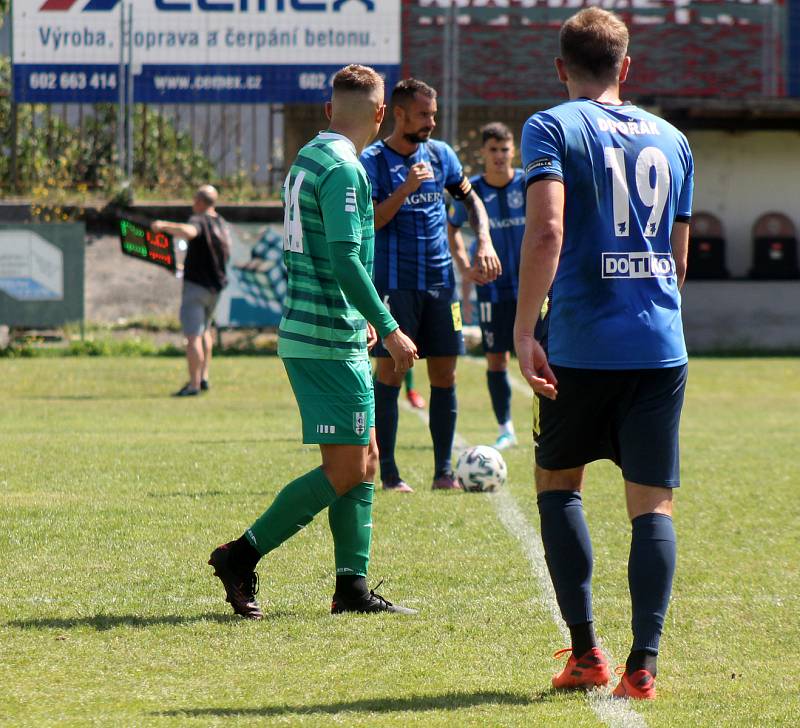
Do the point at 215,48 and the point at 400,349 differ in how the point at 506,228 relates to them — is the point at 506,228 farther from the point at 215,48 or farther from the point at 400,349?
the point at 215,48

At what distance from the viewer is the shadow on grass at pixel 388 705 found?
381 cm

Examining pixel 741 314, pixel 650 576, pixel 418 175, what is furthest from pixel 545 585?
pixel 741 314

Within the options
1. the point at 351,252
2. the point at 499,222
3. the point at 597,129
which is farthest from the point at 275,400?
the point at 597,129

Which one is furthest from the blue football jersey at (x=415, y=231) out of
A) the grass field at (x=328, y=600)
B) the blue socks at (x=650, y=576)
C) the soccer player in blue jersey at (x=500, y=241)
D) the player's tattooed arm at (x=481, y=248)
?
the blue socks at (x=650, y=576)

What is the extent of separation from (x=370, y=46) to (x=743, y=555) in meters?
17.2

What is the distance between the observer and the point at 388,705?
12.8 feet

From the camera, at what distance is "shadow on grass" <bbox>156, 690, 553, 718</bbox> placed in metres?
Result: 3.81

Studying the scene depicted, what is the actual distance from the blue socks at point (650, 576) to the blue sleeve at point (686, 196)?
38.5 inches

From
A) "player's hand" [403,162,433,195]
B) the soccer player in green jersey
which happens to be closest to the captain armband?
"player's hand" [403,162,433,195]

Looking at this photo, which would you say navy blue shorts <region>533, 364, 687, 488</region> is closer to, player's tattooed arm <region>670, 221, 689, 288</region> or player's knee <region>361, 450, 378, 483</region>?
player's tattooed arm <region>670, 221, 689, 288</region>

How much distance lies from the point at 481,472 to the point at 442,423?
406mm

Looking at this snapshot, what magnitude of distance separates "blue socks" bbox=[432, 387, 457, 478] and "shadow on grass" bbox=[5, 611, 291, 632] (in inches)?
123

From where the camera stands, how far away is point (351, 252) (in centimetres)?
470

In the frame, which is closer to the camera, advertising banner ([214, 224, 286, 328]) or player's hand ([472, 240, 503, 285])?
player's hand ([472, 240, 503, 285])
